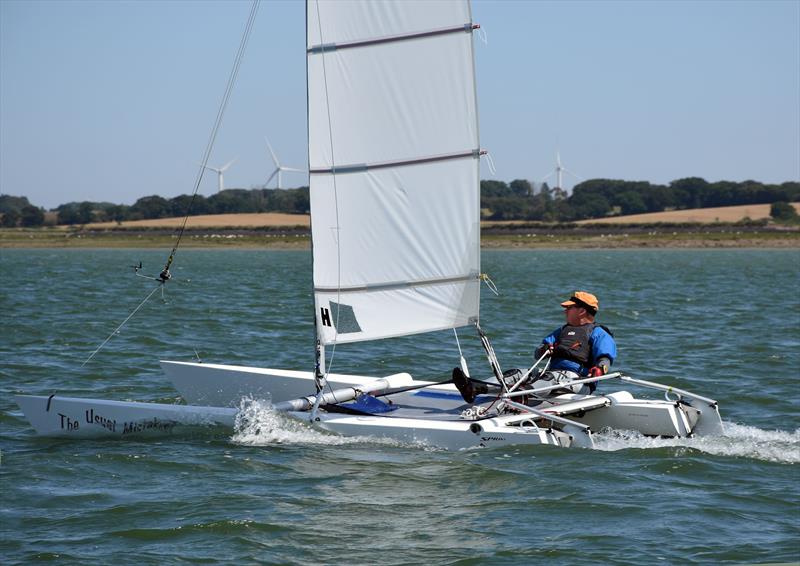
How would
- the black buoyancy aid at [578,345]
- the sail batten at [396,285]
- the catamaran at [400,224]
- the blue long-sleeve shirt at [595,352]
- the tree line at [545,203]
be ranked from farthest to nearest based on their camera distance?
1. the tree line at [545,203]
2. the black buoyancy aid at [578,345]
3. the blue long-sleeve shirt at [595,352]
4. the sail batten at [396,285]
5. the catamaran at [400,224]

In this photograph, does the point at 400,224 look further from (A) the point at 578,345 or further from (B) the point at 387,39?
(A) the point at 578,345

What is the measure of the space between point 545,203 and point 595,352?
442ft

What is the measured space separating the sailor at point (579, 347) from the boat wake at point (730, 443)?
83 cm

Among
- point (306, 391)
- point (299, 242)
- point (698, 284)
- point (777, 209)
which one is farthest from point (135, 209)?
point (306, 391)

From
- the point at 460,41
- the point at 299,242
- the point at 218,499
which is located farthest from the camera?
the point at 299,242

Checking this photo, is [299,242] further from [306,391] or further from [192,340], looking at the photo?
[306,391]

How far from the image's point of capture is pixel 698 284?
4012 cm

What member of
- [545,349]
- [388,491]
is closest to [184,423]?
[388,491]

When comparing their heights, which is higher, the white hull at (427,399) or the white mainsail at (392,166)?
the white mainsail at (392,166)

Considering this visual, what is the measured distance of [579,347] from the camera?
11.4 metres

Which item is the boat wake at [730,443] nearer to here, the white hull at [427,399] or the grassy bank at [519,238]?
the white hull at [427,399]

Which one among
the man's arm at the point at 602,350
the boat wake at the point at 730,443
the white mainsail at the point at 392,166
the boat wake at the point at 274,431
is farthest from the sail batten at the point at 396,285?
the boat wake at the point at 730,443

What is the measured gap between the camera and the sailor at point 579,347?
11242 mm

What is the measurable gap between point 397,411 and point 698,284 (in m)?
30.9
